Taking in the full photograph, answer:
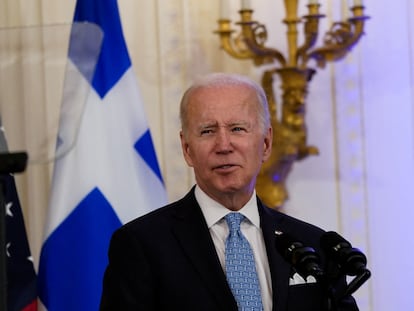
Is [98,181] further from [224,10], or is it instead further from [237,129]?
[237,129]

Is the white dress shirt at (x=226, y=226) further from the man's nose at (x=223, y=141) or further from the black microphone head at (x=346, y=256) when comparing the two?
the black microphone head at (x=346, y=256)

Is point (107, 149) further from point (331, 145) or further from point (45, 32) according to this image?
point (45, 32)

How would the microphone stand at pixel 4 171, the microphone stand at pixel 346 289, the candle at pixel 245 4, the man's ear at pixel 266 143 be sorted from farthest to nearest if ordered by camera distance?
the candle at pixel 245 4
the man's ear at pixel 266 143
the microphone stand at pixel 346 289
the microphone stand at pixel 4 171

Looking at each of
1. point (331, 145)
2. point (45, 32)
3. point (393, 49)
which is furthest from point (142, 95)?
point (45, 32)

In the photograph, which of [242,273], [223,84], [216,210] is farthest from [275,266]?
[223,84]

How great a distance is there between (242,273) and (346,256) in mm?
363

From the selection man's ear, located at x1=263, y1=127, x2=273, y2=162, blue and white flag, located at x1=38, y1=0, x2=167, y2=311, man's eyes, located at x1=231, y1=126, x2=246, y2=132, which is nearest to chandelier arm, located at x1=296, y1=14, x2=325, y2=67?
blue and white flag, located at x1=38, y1=0, x2=167, y2=311

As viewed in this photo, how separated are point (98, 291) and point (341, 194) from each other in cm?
99

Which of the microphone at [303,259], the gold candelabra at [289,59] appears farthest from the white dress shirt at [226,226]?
the gold candelabra at [289,59]

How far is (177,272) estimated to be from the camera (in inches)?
77.9

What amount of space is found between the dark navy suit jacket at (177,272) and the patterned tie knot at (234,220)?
55mm

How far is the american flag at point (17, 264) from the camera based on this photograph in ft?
9.14

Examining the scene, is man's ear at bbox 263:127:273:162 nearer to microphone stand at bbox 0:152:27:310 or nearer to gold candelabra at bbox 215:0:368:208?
gold candelabra at bbox 215:0:368:208

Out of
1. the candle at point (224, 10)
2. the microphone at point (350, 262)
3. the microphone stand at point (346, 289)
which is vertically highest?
the candle at point (224, 10)
